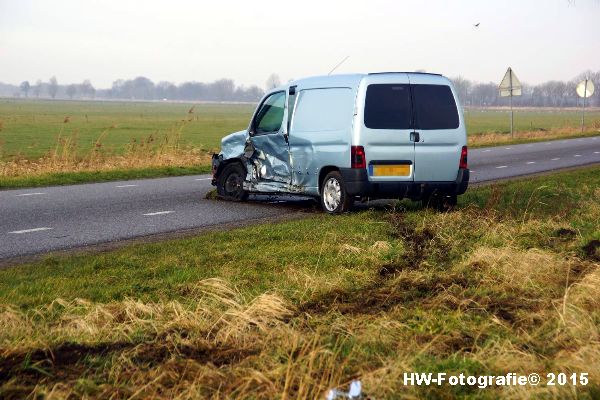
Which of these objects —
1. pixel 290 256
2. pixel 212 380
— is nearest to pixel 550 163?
pixel 290 256

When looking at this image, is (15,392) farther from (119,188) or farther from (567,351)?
(119,188)

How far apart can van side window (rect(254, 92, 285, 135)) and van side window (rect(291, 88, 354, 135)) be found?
45 cm

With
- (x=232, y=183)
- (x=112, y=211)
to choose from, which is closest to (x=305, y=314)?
(x=112, y=211)

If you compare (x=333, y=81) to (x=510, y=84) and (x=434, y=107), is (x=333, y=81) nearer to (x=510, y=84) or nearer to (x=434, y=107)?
(x=434, y=107)

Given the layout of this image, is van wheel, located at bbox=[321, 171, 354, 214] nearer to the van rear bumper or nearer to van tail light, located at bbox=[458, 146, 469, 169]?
the van rear bumper

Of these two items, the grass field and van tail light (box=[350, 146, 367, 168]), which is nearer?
the grass field

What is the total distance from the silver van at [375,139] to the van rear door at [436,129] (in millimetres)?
13

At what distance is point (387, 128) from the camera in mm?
11141

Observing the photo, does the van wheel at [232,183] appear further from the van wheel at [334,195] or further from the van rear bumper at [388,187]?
the van rear bumper at [388,187]

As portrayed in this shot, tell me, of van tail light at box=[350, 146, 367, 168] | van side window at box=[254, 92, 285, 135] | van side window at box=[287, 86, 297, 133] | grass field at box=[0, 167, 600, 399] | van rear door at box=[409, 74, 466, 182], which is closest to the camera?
grass field at box=[0, 167, 600, 399]

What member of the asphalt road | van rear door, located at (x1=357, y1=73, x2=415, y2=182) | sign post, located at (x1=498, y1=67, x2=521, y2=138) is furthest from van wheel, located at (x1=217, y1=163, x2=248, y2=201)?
sign post, located at (x1=498, y1=67, x2=521, y2=138)

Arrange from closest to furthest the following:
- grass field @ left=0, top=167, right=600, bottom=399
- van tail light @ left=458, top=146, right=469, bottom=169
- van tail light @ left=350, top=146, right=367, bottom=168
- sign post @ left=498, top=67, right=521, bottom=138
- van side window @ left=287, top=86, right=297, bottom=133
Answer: grass field @ left=0, top=167, right=600, bottom=399 → van tail light @ left=350, top=146, right=367, bottom=168 → van tail light @ left=458, top=146, right=469, bottom=169 → van side window @ left=287, top=86, right=297, bottom=133 → sign post @ left=498, top=67, right=521, bottom=138

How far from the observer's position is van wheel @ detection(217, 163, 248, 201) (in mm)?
13320

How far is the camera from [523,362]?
4367 mm
